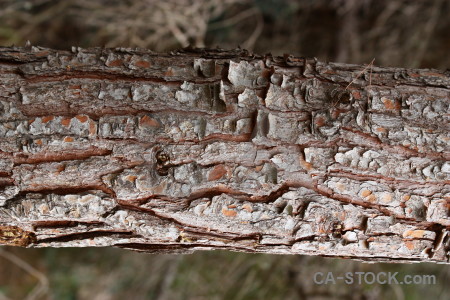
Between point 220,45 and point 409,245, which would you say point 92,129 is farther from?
point 220,45

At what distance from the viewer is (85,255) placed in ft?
8.09

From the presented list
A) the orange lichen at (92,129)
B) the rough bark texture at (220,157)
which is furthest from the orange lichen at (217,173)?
the orange lichen at (92,129)

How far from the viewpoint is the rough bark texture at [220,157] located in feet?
3.08

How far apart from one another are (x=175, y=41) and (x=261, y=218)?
1.38 meters

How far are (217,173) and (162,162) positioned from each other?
115mm

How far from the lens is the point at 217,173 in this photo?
3.09 feet

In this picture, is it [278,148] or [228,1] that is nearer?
[278,148]

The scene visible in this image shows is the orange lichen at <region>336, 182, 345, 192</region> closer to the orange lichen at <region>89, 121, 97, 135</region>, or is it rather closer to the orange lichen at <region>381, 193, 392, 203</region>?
the orange lichen at <region>381, 193, 392, 203</region>

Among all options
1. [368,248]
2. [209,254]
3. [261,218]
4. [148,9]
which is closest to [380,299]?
[209,254]

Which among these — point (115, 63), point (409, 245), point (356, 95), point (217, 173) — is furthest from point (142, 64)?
point (409, 245)

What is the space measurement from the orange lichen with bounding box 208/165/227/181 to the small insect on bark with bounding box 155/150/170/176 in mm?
90

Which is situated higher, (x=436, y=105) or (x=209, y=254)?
(x=436, y=105)

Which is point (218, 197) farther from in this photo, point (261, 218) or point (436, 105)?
point (436, 105)

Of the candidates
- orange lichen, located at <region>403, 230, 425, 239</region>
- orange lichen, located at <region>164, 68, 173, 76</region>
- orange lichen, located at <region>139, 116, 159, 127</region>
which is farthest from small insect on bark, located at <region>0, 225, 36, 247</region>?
orange lichen, located at <region>403, 230, 425, 239</region>
